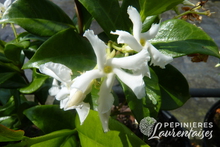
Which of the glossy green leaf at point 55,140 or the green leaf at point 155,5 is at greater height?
the green leaf at point 155,5

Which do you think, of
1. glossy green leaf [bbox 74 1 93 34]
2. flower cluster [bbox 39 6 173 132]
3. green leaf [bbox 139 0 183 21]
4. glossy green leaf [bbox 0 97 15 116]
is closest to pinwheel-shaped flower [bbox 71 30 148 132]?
flower cluster [bbox 39 6 173 132]

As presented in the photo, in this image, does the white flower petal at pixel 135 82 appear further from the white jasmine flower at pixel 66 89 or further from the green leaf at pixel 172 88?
the green leaf at pixel 172 88

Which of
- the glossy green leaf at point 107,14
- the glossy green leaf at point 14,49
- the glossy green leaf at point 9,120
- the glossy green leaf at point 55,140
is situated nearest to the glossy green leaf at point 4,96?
the glossy green leaf at point 9,120

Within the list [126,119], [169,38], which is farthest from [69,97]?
[126,119]

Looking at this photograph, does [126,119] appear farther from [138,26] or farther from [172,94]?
[138,26]

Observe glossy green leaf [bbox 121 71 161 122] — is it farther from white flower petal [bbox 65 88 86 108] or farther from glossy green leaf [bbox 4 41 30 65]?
glossy green leaf [bbox 4 41 30 65]

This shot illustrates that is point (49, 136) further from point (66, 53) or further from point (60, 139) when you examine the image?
point (66, 53)
